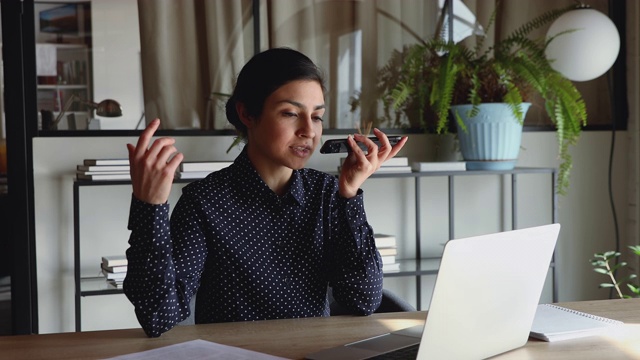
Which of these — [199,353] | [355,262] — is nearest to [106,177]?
[355,262]

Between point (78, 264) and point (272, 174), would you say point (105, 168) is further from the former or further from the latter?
point (272, 174)

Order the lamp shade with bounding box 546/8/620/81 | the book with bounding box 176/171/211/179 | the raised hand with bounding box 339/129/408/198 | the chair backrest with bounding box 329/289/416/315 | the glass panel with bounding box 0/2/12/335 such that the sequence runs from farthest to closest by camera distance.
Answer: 1. the lamp shade with bounding box 546/8/620/81
2. the glass panel with bounding box 0/2/12/335
3. the book with bounding box 176/171/211/179
4. the chair backrest with bounding box 329/289/416/315
5. the raised hand with bounding box 339/129/408/198

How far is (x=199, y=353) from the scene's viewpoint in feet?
4.54

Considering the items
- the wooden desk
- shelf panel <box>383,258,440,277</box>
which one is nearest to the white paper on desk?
the wooden desk

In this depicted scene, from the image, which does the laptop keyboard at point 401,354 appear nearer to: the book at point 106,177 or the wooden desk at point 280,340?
the wooden desk at point 280,340

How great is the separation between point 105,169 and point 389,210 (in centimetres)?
124

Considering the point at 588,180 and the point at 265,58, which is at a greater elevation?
the point at 265,58

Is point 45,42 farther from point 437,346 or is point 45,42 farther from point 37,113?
point 437,346

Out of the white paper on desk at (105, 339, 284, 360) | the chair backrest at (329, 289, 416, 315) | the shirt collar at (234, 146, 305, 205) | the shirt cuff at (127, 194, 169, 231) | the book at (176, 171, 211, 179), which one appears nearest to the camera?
the white paper on desk at (105, 339, 284, 360)

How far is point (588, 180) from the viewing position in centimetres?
389

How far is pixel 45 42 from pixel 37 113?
281 millimetres

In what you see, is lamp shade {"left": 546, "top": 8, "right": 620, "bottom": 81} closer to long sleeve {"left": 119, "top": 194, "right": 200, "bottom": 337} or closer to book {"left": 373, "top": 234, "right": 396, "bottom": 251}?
book {"left": 373, "top": 234, "right": 396, "bottom": 251}

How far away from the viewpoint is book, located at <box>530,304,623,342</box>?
5.02 feet

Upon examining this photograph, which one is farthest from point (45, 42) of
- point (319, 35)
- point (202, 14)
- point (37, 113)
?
point (319, 35)
